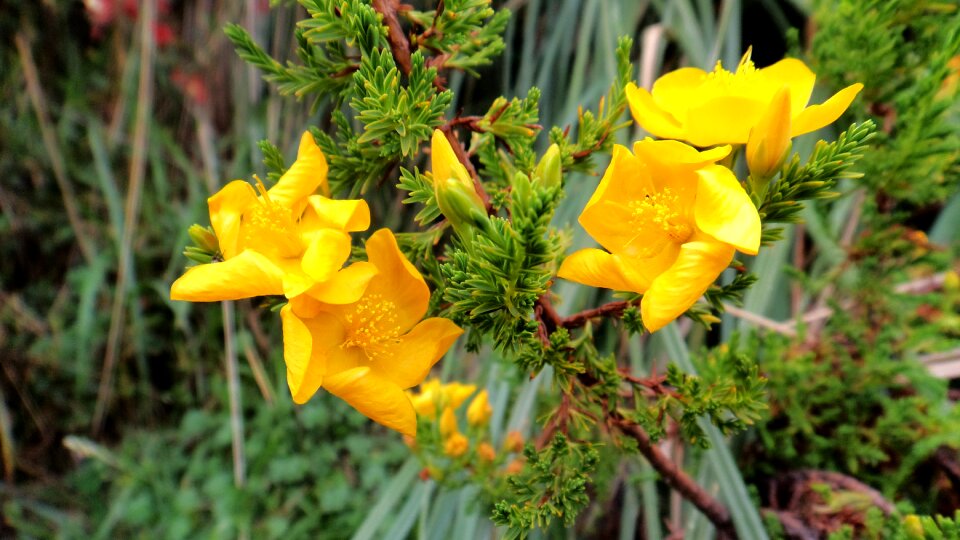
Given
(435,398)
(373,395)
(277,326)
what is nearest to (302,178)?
(373,395)

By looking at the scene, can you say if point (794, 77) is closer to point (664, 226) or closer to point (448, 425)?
point (664, 226)

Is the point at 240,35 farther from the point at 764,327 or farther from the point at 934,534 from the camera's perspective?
the point at 764,327

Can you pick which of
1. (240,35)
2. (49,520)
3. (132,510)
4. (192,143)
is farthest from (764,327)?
(49,520)

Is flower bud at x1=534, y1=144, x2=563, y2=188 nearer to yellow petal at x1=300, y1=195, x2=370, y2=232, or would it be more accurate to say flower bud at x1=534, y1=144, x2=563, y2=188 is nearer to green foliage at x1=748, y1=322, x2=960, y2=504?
yellow petal at x1=300, y1=195, x2=370, y2=232

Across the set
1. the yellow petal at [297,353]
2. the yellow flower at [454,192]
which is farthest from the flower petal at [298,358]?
the yellow flower at [454,192]

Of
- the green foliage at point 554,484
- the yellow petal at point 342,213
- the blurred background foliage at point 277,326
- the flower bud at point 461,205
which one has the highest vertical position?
the flower bud at point 461,205

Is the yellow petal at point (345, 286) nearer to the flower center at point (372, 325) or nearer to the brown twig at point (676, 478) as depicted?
the flower center at point (372, 325)

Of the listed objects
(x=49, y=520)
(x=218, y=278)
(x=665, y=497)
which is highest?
(x=218, y=278)
